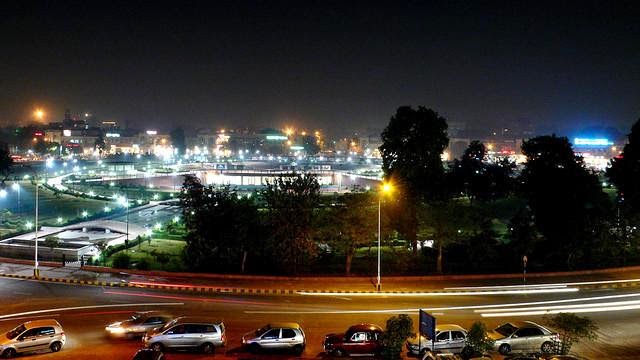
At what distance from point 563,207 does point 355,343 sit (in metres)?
20.5

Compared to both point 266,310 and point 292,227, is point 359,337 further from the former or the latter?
point 292,227

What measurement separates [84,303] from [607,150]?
160 m

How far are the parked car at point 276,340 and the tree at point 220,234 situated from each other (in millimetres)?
11882

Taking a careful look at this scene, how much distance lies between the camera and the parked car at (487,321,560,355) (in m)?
16.6

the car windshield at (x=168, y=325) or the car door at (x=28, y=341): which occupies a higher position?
the car windshield at (x=168, y=325)

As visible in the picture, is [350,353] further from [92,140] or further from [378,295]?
[92,140]

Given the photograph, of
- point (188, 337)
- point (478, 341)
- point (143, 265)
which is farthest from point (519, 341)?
point (143, 265)

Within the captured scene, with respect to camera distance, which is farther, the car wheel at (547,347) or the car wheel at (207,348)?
the car wheel at (547,347)

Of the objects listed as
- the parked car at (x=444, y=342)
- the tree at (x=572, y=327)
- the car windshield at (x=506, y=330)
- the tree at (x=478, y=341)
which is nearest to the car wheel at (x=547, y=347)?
the car windshield at (x=506, y=330)

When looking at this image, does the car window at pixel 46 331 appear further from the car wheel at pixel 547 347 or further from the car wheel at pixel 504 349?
the car wheel at pixel 547 347

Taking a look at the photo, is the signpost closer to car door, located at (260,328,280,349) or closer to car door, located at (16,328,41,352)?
car door, located at (260,328,280,349)

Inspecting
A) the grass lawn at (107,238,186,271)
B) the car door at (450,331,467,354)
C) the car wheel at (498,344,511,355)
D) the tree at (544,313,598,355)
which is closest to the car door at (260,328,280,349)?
the car door at (450,331,467,354)

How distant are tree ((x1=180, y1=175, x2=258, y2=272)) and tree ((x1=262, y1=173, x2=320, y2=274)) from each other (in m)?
1.39

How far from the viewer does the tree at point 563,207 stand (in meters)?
29.9
